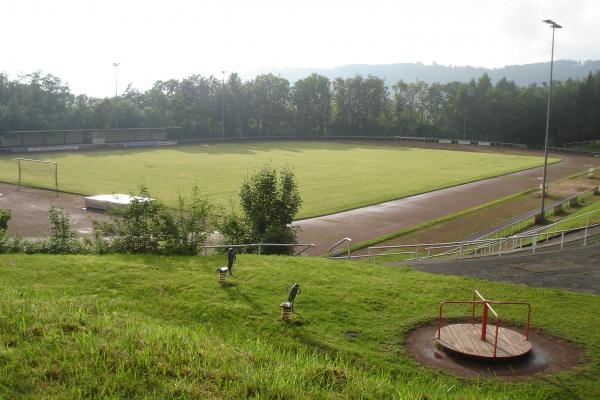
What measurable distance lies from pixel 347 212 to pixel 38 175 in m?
31.8

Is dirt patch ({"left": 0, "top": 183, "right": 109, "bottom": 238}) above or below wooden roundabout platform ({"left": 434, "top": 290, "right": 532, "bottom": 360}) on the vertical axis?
below

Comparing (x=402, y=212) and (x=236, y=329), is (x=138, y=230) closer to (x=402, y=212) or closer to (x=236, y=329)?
(x=236, y=329)

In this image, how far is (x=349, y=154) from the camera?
8831cm

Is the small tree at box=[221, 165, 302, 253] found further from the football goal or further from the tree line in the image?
the tree line

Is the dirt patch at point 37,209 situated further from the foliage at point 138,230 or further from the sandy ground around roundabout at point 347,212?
the foliage at point 138,230

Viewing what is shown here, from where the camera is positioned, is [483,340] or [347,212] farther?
[347,212]

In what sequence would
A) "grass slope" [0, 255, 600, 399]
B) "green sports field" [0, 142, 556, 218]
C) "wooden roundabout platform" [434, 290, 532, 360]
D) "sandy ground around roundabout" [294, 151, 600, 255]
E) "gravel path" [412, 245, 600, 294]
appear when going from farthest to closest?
"green sports field" [0, 142, 556, 218]
"sandy ground around roundabout" [294, 151, 600, 255]
"gravel path" [412, 245, 600, 294]
"wooden roundabout platform" [434, 290, 532, 360]
"grass slope" [0, 255, 600, 399]

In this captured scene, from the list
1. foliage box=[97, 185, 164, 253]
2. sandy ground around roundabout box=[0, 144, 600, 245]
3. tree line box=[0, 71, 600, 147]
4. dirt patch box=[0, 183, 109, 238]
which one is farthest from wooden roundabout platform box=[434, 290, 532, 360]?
tree line box=[0, 71, 600, 147]

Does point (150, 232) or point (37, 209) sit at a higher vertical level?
point (150, 232)

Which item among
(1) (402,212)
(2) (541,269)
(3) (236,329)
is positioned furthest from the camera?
(1) (402,212)

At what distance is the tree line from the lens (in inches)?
4144

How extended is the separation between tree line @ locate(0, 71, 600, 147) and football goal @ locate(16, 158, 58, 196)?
32.9 metres

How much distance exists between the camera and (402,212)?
42.1m

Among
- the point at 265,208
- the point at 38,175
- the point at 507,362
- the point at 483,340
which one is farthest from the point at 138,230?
the point at 38,175
